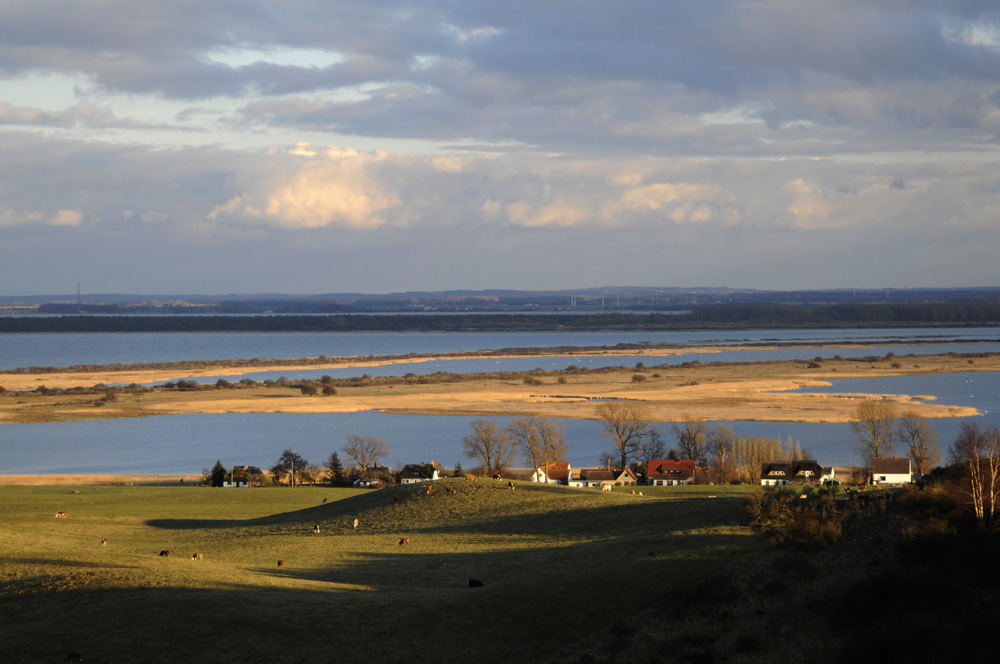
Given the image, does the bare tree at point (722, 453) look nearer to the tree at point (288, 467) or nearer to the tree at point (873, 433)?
the tree at point (873, 433)

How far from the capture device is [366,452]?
2045 inches

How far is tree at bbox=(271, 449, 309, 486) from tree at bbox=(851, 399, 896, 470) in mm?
27922

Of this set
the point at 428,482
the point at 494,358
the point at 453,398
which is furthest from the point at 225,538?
the point at 494,358

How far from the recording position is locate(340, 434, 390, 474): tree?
50072 millimetres

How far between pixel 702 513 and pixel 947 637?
1272cm

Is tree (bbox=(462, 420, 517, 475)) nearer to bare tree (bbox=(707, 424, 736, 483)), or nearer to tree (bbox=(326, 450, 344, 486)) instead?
tree (bbox=(326, 450, 344, 486))

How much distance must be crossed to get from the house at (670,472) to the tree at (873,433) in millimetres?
8406

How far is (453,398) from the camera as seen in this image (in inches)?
3091

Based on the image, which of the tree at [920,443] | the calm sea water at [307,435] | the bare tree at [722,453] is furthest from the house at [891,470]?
the bare tree at [722,453]

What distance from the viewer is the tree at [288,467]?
47.6 metres

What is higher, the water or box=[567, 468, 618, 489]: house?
the water

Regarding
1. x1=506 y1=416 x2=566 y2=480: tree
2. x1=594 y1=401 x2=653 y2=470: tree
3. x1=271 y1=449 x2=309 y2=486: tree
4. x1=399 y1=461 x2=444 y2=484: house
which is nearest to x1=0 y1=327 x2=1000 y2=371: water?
x1=594 y1=401 x2=653 y2=470: tree

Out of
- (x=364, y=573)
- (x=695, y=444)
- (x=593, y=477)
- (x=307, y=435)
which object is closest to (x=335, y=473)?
(x=593, y=477)

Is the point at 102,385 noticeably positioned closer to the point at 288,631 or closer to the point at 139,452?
the point at 139,452
